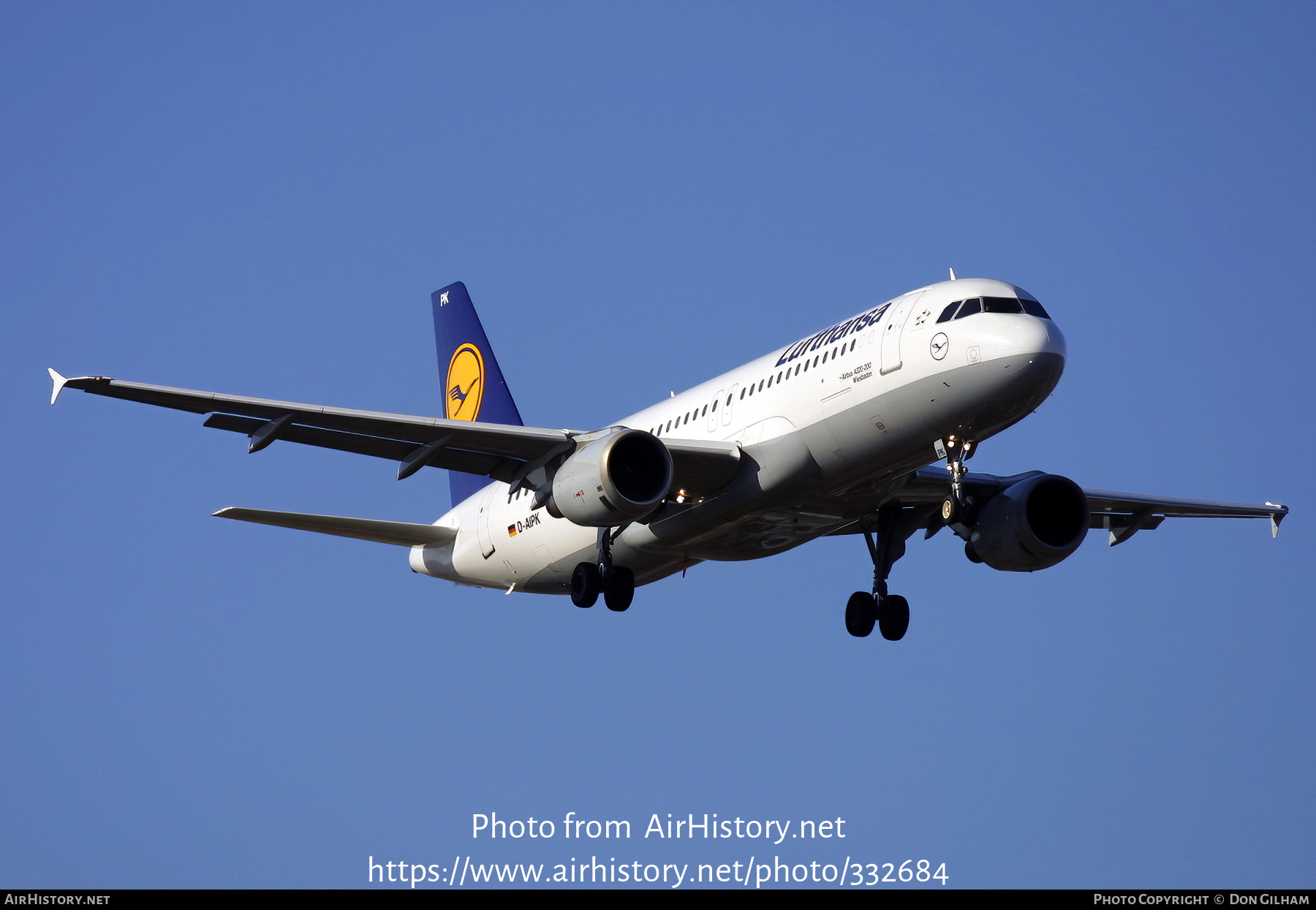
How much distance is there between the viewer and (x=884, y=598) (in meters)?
33.7

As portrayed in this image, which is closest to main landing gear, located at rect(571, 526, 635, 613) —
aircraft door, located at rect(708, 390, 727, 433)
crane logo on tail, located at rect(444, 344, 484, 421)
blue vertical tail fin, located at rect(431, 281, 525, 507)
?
aircraft door, located at rect(708, 390, 727, 433)

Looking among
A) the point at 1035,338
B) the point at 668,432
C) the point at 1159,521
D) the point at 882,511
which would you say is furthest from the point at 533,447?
the point at 1159,521

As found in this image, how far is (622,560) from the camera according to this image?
32.6m

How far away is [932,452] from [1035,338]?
10.0ft

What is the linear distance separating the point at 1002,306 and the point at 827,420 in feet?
12.2

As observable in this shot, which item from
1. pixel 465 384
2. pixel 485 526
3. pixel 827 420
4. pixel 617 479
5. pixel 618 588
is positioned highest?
pixel 465 384

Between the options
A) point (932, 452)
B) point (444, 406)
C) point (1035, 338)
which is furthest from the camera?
point (444, 406)

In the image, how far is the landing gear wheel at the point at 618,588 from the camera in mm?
31828

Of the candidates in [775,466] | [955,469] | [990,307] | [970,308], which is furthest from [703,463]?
[990,307]

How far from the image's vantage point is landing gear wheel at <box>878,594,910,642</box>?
33.5 meters

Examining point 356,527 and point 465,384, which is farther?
point 465,384

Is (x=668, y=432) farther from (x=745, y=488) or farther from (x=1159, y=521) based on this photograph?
(x=1159, y=521)

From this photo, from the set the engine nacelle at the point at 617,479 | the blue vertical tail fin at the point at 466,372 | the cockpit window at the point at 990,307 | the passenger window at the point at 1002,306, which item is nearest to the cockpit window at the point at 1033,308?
the cockpit window at the point at 990,307

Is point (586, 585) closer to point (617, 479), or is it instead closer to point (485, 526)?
point (617, 479)
